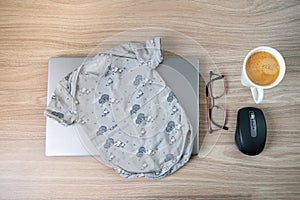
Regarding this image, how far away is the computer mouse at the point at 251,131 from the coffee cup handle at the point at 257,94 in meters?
0.02

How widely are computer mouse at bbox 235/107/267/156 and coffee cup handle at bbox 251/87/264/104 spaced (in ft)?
0.08

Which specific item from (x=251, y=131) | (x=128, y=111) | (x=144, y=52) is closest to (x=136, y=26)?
(x=144, y=52)

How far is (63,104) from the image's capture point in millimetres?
707

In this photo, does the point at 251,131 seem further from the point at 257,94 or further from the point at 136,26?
the point at 136,26

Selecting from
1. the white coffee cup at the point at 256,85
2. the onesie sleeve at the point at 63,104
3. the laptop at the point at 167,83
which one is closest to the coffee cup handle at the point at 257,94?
the white coffee cup at the point at 256,85

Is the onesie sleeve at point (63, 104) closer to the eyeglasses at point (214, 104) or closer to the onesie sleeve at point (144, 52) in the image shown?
the onesie sleeve at point (144, 52)

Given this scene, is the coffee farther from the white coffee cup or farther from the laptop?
the laptop

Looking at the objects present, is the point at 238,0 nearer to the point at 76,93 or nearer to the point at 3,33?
the point at 76,93

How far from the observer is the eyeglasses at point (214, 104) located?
0.74 m

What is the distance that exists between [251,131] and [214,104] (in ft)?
0.32

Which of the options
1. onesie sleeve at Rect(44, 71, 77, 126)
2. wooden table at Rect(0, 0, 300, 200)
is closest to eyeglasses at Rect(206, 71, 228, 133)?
wooden table at Rect(0, 0, 300, 200)

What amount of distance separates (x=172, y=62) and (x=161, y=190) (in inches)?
9.9

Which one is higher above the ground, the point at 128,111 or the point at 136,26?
the point at 136,26

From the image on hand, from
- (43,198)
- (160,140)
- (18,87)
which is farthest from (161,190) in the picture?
(18,87)
